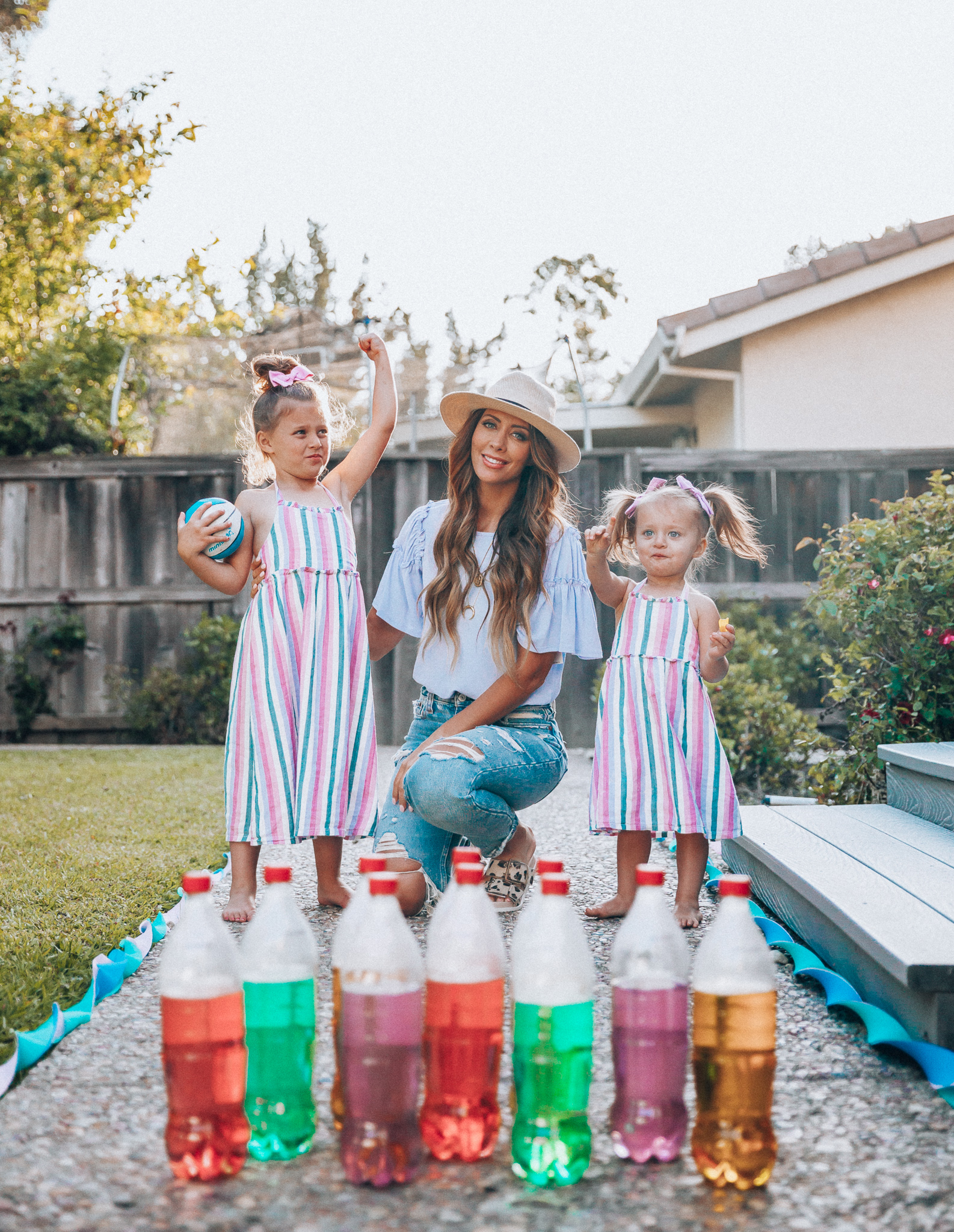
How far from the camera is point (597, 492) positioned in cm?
734

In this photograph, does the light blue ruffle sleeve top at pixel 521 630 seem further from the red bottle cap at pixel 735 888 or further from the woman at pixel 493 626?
the red bottle cap at pixel 735 888

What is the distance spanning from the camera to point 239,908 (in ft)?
9.63

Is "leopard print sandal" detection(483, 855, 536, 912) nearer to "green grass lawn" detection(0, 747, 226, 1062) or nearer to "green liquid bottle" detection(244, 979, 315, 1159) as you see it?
"green grass lawn" detection(0, 747, 226, 1062)

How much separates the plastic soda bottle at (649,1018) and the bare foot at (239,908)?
158 centimetres

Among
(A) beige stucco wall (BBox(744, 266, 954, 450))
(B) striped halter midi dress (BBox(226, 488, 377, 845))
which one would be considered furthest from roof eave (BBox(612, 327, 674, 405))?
(B) striped halter midi dress (BBox(226, 488, 377, 845))

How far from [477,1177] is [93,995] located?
110cm

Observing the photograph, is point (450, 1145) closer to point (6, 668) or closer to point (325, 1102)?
point (325, 1102)

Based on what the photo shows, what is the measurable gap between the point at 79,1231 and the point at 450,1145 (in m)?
0.52

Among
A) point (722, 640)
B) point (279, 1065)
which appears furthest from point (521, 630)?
point (279, 1065)

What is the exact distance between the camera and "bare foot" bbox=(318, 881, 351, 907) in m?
3.11

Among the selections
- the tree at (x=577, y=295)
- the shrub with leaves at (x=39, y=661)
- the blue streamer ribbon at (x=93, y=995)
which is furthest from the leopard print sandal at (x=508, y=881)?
the tree at (x=577, y=295)

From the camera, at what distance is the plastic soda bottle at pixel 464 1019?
152cm

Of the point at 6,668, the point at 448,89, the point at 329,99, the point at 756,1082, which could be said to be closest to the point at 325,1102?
the point at 756,1082

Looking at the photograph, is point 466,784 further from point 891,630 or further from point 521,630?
point 891,630
